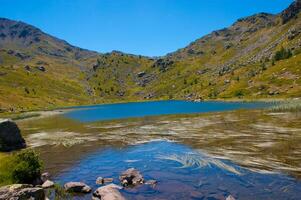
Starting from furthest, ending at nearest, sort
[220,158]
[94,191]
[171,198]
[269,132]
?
1. [269,132]
2. [220,158]
3. [94,191]
4. [171,198]

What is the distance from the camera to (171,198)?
26922 millimetres

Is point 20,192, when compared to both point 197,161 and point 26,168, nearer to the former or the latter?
point 26,168

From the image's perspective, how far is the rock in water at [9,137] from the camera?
186 feet

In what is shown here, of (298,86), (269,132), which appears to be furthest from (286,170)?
(298,86)

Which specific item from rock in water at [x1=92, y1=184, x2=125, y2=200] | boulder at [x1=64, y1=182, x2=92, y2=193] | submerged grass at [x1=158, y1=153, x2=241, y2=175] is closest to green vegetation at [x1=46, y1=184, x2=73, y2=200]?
boulder at [x1=64, y1=182, x2=92, y2=193]

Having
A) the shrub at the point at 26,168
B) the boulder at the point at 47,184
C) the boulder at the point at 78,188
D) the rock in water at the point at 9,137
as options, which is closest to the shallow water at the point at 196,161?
the boulder at the point at 78,188

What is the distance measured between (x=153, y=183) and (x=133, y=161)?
11.5 meters

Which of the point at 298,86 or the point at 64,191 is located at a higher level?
the point at 298,86

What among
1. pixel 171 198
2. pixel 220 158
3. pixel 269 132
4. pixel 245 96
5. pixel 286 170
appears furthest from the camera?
pixel 245 96

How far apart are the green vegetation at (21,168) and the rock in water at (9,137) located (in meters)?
25.4

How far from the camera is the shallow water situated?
28406mm

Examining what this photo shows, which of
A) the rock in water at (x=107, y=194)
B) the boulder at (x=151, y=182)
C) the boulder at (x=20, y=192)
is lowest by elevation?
the boulder at (x=151, y=182)

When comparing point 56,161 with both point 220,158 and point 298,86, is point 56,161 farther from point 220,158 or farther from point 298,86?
point 298,86

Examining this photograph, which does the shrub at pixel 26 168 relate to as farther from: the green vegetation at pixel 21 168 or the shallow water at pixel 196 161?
the shallow water at pixel 196 161
